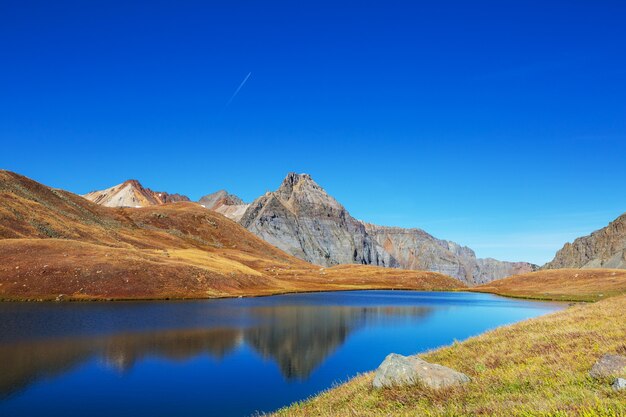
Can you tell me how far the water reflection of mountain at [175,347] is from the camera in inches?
1165

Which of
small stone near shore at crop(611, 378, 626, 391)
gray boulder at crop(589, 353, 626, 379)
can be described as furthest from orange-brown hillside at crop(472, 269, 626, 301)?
small stone near shore at crop(611, 378, 626, 391)

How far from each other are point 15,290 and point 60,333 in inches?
1401

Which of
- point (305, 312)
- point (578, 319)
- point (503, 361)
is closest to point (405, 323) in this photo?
point (305, 312)

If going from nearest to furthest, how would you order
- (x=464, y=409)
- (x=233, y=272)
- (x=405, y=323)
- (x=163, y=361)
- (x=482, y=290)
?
1. (x=464, y=409)
2. (x=163, y=361)
3. (x=405, y=323)
4. (x=233, y=272)
5. (x=482, y=290)

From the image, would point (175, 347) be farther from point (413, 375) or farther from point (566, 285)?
point (566, 285)

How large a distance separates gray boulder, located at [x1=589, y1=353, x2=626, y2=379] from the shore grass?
44cm

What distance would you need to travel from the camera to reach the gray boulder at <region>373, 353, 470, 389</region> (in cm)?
1659

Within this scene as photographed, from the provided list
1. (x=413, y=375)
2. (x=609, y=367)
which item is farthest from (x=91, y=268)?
(x=609, y=367)

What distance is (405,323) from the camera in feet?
195

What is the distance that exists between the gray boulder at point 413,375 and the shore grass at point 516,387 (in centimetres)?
56

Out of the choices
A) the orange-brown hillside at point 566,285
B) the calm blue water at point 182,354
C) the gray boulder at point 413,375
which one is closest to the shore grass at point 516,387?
the gray boulder at point 413,375

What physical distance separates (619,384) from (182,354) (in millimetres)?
30454

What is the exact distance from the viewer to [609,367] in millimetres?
14570

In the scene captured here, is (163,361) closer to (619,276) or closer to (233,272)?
(233,272)
